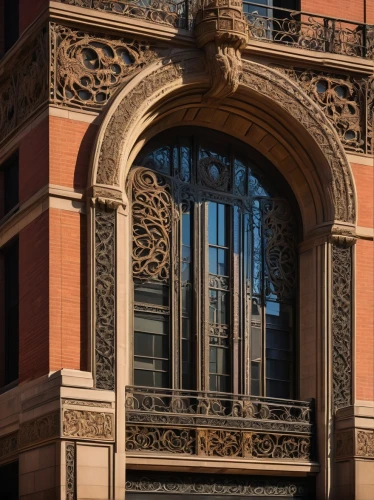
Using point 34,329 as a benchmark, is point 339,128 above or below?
above

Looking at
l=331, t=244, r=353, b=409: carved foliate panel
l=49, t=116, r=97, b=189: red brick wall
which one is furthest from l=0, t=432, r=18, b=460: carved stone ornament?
l=331, t=244, r=353, b=409: carved foliate panel

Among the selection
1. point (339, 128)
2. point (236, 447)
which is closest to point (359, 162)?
point (339, 128)

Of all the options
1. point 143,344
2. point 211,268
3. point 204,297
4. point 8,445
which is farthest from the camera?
point 211,268

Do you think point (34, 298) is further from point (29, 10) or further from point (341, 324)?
point (341, 324)

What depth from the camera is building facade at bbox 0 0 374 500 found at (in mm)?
23953

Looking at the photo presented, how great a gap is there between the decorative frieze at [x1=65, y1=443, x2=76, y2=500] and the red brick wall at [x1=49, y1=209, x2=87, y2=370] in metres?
1.28

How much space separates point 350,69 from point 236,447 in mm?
6940

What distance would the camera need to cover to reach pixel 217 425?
24906mm

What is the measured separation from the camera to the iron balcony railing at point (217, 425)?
2433cm

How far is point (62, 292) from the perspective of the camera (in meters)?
23.8

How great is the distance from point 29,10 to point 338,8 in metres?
5.67

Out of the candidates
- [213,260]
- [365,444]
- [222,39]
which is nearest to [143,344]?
[213,260]

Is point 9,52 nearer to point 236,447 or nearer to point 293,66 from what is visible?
point 293,66

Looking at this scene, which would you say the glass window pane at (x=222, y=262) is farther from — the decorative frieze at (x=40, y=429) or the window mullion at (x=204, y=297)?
the decorative frieze at (x=40, y=429)
